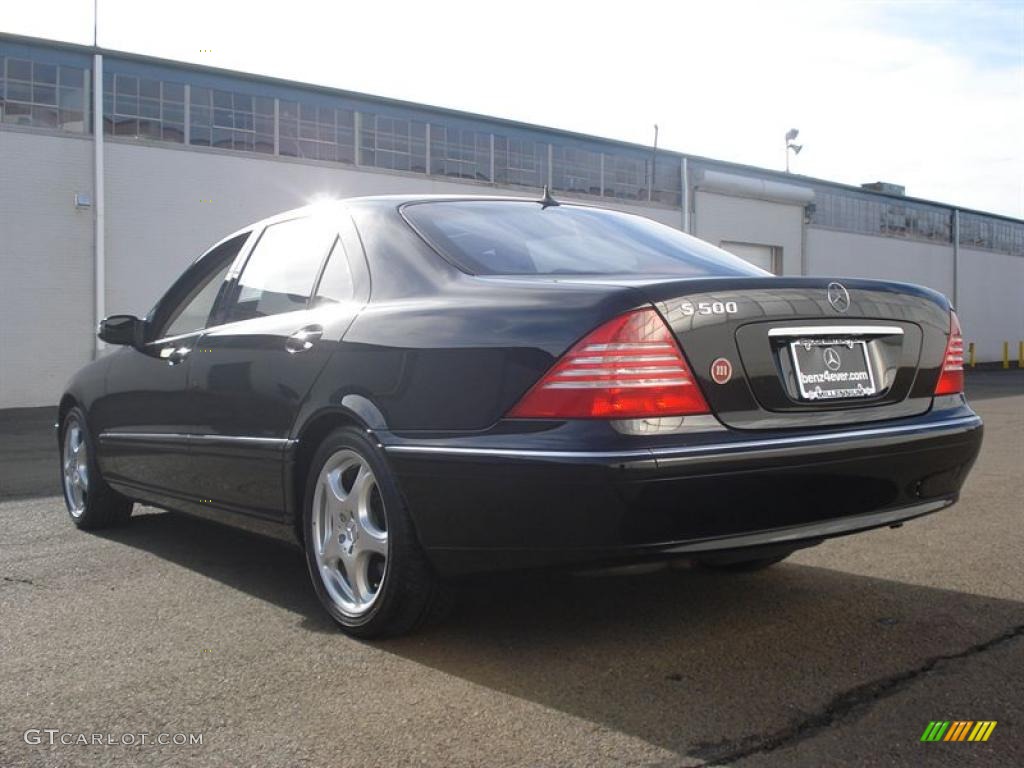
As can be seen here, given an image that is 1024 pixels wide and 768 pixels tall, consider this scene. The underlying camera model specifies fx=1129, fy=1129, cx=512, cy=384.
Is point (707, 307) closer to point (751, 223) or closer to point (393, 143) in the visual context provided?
point (393, 143)

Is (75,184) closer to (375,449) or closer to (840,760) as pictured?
(375,449)

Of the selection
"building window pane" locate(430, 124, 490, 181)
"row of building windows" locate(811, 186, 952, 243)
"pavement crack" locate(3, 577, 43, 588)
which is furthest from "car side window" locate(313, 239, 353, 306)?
"row of building windows" locate(811, 186, 952, 243)

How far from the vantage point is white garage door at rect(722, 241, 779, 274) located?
30984 millimetres

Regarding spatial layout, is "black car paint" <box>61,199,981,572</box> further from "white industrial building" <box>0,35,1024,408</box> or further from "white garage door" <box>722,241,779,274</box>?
"white garage door" <box>722,241,779,274</box>

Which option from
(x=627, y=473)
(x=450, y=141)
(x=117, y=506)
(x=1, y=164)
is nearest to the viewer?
(x=627, y=473)

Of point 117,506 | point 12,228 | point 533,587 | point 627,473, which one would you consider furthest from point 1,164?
point 627,473

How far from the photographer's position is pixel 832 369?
3320 millimetres

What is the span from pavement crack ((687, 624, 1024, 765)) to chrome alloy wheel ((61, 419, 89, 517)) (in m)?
4.10

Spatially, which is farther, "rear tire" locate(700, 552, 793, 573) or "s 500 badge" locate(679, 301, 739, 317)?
"rear tire" locate(700, 552, 793, 573)

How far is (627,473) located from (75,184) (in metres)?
17.6

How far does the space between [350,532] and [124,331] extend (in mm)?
2123

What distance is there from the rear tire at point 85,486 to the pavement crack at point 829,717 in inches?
153

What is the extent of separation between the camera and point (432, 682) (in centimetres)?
314

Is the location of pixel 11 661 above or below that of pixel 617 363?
below
